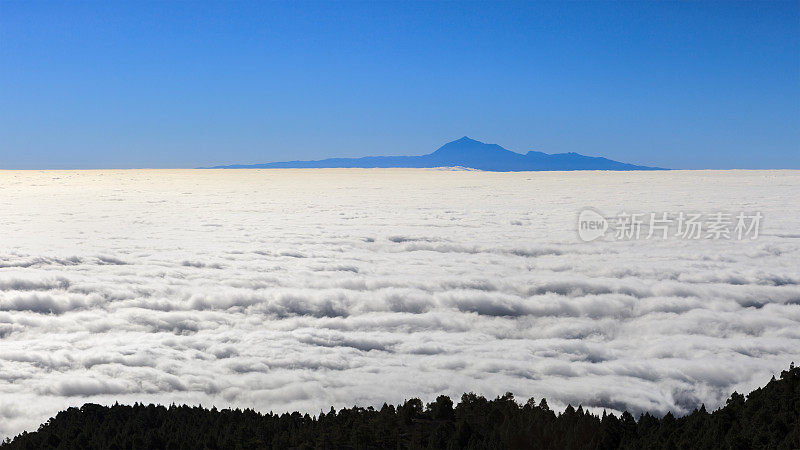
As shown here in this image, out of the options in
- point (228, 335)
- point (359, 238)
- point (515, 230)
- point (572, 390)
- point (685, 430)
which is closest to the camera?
point (685, 430)

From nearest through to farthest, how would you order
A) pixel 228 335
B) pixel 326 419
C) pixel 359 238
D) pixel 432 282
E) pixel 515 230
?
pixel 326 419
pixel 228 335
pixel 432 282
pixel 359 238
pixel 515 230

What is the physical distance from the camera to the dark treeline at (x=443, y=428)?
457 cm

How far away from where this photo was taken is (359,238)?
827 inches

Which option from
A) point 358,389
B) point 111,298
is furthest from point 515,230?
point 358,389

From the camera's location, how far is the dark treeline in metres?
4.57

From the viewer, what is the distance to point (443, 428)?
503 centimetres

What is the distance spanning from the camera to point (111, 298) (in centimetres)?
1297

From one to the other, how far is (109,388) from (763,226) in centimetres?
2255

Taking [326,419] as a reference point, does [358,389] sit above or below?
below

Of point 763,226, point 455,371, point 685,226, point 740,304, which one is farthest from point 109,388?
point 763,226

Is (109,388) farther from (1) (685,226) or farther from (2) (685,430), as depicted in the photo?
(1) (685,226)

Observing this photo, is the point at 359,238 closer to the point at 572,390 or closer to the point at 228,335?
the point at 228,335

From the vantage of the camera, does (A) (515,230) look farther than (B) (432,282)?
Yes

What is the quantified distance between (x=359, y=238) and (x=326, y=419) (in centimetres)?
1575
